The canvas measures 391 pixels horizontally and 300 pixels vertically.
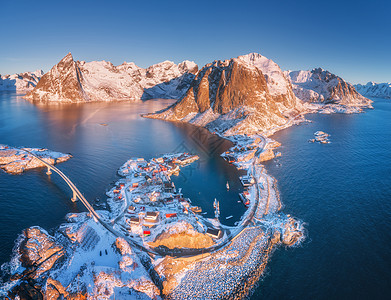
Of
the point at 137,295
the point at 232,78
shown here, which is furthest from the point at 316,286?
the point at 232,78

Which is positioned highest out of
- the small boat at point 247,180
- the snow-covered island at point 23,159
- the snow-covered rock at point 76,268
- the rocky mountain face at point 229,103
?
the rocky mountain face at point 229,103

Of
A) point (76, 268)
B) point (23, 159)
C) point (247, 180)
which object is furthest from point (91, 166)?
point (247, 180)

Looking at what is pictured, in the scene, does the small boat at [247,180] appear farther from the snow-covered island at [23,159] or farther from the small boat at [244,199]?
the snow-covered island at [23,159]

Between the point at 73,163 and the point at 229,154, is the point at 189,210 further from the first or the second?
the point at 73,163

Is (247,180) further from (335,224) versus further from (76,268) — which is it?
(76,268)

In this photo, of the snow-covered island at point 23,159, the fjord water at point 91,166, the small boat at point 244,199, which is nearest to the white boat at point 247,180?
the fjord water at point 91,166

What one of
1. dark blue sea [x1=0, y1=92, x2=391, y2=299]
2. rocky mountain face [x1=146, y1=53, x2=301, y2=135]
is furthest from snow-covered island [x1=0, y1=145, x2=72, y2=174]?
rocky mountain face [x1=146, y1=53, x2=301, y2=135]
